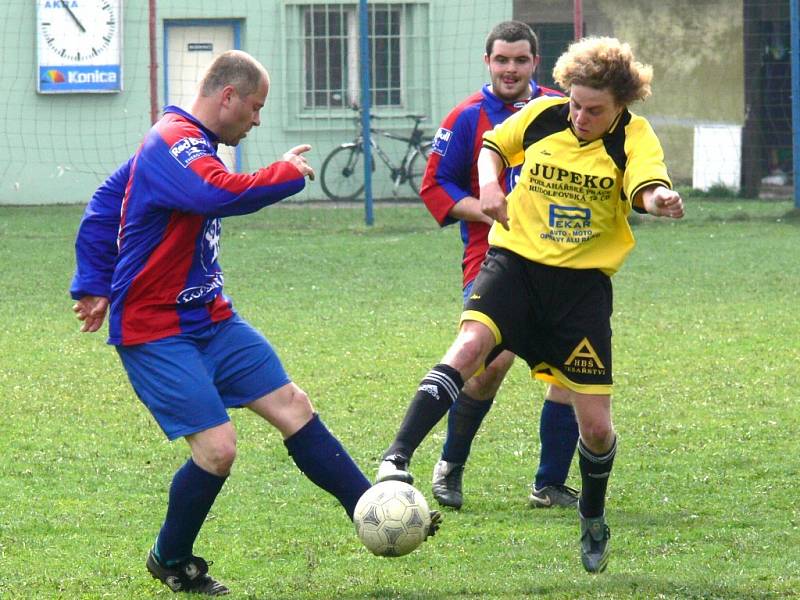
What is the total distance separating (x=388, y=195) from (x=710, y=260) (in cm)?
801

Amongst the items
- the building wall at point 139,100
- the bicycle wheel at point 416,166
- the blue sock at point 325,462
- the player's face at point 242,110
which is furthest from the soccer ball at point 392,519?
the building wall at point 139,100

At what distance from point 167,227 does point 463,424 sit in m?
2.05

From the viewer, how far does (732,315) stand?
11023 mm

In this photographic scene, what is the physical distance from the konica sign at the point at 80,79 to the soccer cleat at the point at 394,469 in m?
17.9

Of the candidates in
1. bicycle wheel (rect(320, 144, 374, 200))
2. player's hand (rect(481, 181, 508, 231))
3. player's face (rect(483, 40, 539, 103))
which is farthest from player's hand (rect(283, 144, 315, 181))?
bicycle wheel (rect(320, 144, 374, 200))

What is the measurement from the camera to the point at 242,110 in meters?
4.82

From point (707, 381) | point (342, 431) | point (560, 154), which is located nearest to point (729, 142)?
point (707, 381)

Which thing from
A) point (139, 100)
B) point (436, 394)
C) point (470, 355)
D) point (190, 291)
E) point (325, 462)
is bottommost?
point (325, 462)

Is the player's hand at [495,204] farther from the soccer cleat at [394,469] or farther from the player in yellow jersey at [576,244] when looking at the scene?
the soccer cleat at [394,469]

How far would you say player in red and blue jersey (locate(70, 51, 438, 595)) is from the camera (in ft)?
15.3

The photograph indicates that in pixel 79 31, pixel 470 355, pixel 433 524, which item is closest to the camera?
pixel 433 524

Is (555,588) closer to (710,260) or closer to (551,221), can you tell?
(551,221)

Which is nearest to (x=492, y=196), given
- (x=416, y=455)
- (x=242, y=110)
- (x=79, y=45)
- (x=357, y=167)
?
(x=242, y=110)

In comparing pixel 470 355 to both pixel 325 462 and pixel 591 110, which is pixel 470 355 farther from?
pixel 591 110
